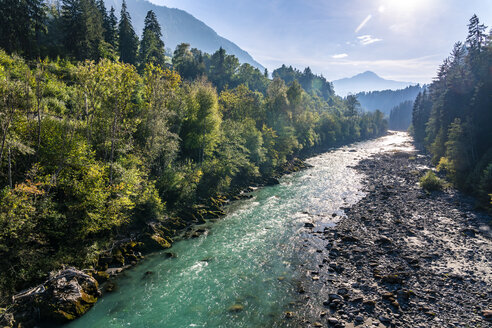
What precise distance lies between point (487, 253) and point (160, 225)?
33343 mm

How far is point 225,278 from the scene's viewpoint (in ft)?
62.3

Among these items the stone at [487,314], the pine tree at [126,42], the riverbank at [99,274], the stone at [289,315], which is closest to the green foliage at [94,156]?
the riverbank at [99,274]

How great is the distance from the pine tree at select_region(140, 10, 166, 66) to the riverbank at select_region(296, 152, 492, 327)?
2882 inches

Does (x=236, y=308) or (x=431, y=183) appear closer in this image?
(x=236, y=308)

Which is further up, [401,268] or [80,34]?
[80,34]

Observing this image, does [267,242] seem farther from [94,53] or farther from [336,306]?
[94,53]

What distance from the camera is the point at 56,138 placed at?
18.5 meters

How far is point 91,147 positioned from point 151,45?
65.7 m

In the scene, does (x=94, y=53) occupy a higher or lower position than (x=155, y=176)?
higher

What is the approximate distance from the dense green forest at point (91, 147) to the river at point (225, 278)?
4.99 metres

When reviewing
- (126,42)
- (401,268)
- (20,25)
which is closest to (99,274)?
(401,268)

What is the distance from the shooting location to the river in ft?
49.7

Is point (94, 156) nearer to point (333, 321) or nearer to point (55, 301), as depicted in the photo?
point (55, 301)

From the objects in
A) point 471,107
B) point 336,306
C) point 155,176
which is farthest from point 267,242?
point 471,107
